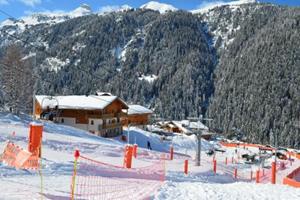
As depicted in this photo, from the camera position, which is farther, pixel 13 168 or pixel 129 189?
pixel 13 168

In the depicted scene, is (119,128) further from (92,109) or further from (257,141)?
(257,141)

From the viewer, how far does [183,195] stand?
15.2m

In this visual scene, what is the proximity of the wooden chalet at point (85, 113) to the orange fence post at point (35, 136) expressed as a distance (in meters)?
40.1

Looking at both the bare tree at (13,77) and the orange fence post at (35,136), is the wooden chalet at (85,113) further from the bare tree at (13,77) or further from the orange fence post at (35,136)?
the orange fence post at (35,136)

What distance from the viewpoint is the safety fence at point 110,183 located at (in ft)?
46.3

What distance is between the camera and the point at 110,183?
1709cm

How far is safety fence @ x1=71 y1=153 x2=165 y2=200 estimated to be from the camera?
14098 millimetres

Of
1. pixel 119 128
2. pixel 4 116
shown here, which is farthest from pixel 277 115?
pixel 4 116

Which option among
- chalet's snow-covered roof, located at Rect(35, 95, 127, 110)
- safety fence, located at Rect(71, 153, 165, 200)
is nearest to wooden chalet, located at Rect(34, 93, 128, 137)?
chalet's snow-covered roof, located at Rect(35, 95, 127, 110)

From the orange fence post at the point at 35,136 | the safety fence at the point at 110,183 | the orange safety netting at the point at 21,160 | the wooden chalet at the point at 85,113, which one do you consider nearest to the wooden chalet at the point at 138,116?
the wooden chalet at the point at 85,113

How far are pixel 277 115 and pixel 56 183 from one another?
630 feet

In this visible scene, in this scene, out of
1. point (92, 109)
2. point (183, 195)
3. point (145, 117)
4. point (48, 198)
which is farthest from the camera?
point (145, 117)

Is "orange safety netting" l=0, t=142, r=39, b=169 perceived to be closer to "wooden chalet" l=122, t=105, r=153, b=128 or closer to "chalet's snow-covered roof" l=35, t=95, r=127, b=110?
"chalet's snow-covered roof" l=35, t=95, r=127, b=110

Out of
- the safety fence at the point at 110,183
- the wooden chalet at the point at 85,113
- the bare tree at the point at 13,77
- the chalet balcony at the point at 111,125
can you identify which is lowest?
the safety fence at the point at 110,183
